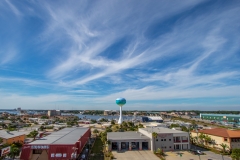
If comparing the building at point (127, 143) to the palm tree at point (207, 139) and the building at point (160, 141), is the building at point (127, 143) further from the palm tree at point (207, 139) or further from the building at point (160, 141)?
the palm tree at point (207, 139)

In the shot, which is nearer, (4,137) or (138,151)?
(138,151)

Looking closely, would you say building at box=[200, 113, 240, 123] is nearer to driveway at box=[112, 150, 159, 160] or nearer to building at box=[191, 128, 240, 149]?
building at box=[191, 128, 240, 149]

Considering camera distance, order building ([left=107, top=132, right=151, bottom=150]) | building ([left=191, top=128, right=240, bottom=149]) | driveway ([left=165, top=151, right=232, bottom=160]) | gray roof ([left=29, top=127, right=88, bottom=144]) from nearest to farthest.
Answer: gray roof ([left=29, top=127, right=88, bottom=144]) < driveway ([left=165, top=151, right=232, bottom=160]) < building ([left=191, top=128, right=240, bottom=149]) < building ([left=107, top=132, right=151, bottom=150])

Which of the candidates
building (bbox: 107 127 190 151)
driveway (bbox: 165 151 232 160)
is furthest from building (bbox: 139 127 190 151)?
driveway (bbox: 165 151 232 160)

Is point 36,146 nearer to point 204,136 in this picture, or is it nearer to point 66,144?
point 66,144

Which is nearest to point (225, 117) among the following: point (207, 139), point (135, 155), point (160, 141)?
point (207, 139)

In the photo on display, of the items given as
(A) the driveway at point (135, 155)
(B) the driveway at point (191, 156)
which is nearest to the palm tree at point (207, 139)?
(B) the driveway at point (191, 156)

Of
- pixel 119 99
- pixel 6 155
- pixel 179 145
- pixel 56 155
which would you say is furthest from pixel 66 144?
pixel 119 99

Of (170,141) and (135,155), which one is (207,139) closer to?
(170,141)

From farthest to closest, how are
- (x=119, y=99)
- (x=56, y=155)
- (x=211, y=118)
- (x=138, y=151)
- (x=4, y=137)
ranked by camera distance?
1. (x=211, y=118)
2. (x=119, y=99)
3. (x=4, y=137)
4. (x=138, y=151)
5. (x=56, y=155)
